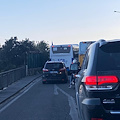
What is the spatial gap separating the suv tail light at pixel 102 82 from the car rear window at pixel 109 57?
0.63 ft

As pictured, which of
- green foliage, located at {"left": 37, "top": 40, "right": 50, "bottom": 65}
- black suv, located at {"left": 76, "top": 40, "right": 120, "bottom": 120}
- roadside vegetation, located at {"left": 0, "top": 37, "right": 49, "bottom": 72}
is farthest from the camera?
green foliage, located at {"left": 37, "top": 40, "right": 50, "bottom": 65}

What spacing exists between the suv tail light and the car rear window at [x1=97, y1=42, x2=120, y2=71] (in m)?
0.19

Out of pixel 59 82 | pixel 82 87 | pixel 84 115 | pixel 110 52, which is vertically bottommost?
pixel 59 82

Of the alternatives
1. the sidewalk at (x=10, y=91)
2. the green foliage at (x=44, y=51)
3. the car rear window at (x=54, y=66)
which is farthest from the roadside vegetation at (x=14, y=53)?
the sidewalk at (x=10, y=91)

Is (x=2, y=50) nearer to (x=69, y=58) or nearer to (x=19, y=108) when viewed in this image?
(x=69, y=58)

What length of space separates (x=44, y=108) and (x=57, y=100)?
7.02 ft

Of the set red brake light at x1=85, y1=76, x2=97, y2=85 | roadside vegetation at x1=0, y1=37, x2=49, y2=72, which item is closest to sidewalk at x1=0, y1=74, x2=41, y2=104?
red brake light at x1=85, y1=76, x2=97, y2=85

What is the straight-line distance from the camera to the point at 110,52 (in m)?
4.92

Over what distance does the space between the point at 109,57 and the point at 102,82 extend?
529mm

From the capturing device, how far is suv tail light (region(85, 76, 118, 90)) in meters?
4.55

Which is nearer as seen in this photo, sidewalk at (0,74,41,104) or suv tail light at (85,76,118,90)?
suv tail light at (85,76,118,90)

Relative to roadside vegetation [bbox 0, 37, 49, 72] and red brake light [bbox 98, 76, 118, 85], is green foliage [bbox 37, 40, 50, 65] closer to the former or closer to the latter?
roadside vegetation [bbox 0, 37, 49, 72]

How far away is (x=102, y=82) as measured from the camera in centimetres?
457

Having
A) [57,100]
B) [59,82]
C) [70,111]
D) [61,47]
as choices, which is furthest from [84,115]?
[61,47]
